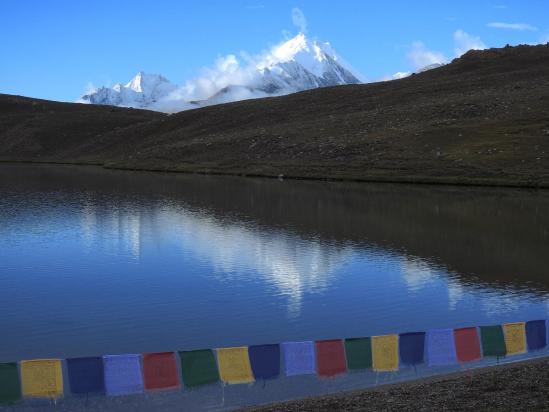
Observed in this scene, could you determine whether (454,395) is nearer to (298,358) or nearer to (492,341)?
(492,341)

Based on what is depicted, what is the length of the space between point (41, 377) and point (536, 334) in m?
13.4

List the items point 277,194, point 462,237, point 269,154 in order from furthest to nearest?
point 269,154 → point 277,194 → point 462,237

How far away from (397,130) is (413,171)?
2216cm

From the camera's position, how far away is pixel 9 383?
15484 mm

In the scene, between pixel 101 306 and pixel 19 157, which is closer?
pixel 101 306

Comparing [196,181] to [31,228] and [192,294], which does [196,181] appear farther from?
[192,294]

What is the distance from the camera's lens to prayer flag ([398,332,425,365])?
59.4 ft

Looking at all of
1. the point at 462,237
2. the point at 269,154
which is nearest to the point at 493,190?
the point at 462,237

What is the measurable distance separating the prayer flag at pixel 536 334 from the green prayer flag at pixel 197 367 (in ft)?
30.4

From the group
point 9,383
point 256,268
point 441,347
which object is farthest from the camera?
point 256,268

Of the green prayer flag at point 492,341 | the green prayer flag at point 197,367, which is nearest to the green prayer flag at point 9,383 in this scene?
the green prayer flag at point 197,367

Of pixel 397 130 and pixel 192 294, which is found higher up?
pixel 397 130

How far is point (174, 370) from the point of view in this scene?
52.9ft

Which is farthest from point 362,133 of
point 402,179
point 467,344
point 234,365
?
point 234,365
